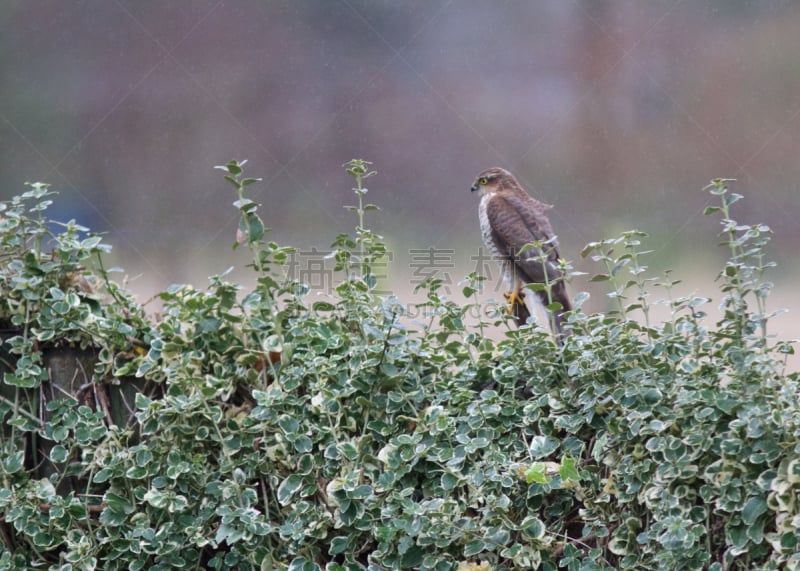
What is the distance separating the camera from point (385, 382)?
141cm

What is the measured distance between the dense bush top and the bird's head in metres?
1.67

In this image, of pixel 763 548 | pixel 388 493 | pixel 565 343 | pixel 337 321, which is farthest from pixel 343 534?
pixel 763 548

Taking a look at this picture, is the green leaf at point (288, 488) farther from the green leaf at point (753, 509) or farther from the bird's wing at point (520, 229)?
the bird's wing at point (520, 229)

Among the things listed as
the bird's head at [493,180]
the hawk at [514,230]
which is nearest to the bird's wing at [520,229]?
the hawk at [514,230]

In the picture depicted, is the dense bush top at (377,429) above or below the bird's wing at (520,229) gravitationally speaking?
below

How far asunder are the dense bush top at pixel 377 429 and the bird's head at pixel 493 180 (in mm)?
1669

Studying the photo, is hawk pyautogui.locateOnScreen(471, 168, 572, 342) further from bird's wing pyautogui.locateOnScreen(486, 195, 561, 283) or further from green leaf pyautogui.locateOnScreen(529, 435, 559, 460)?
green leaf pyautogui.locateOnScreen(529, 435, 559, 460)

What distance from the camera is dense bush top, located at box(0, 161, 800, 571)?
1190 mm

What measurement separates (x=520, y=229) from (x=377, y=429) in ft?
5.49

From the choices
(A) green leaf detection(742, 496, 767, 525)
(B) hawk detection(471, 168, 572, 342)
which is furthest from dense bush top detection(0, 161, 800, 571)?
(B) hawk detection(471, 168, 572, 342)

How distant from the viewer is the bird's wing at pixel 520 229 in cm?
289

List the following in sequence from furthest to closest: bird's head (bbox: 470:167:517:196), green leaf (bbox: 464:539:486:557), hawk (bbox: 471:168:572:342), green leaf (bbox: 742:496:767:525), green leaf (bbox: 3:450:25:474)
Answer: bird's head (bbox: 470:167:517:196) < hawk (bbox: 471:168:572:342) < green leaf (bbox: 3:450:25:474) < green leaf (bbox: 464:539:486:557) < green leaf (bbox: 742:496:767:525)

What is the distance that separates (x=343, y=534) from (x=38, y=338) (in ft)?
2.14

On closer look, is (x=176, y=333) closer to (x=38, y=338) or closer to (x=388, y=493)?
(x=38, y=338)
